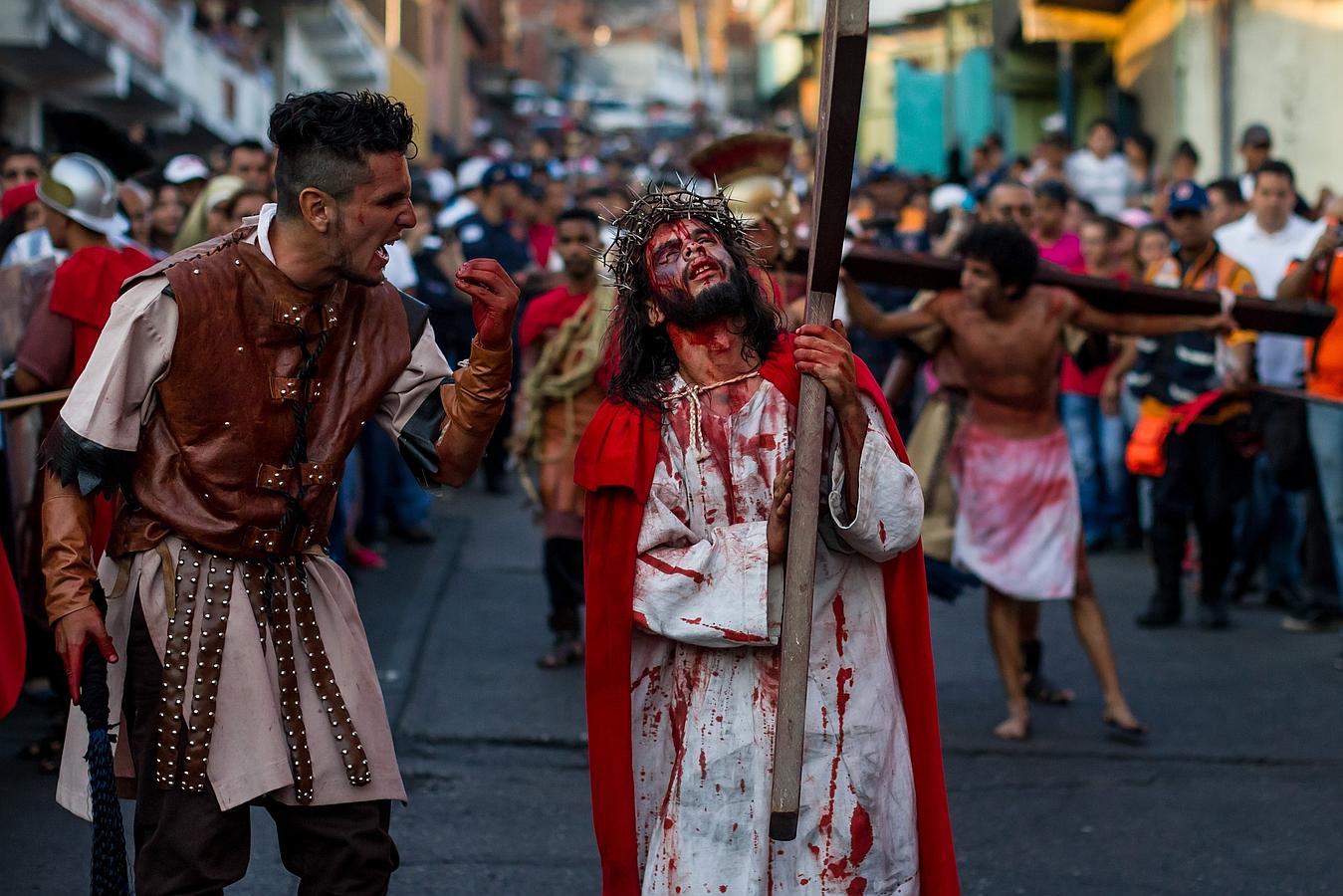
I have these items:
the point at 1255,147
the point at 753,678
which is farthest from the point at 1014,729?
the point at 1255,147

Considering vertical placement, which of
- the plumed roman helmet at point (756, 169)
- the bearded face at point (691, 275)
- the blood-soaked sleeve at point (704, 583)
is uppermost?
the plumed roman helmet at point (756, 169)

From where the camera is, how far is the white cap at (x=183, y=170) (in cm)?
952

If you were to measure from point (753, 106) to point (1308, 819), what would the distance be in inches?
3459

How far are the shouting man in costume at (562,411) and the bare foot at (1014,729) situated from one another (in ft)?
6.50

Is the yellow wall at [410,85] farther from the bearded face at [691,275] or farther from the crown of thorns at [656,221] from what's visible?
the bearded face at [691,275]

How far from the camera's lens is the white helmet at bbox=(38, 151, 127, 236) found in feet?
20.2

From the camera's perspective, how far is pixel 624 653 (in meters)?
3.76

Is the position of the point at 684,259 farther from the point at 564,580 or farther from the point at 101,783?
the point at 564,580

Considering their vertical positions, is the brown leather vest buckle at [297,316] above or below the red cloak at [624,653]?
above

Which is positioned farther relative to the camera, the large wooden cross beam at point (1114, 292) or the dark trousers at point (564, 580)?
the dark trousers at point (564, 580)

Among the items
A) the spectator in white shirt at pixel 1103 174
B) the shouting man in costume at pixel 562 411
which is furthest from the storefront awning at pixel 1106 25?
the shouting man in costume at pixel 562 411

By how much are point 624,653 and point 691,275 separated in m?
0.83

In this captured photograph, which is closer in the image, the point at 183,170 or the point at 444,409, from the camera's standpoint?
the point at 444,409

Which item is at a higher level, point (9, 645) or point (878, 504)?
point (878, 504)
